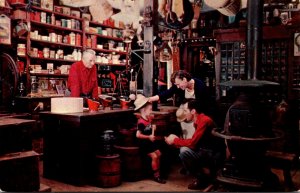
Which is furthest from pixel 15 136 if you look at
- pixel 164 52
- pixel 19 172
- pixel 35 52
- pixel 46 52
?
pixel 46 52

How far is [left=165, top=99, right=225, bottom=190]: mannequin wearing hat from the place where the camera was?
473cm

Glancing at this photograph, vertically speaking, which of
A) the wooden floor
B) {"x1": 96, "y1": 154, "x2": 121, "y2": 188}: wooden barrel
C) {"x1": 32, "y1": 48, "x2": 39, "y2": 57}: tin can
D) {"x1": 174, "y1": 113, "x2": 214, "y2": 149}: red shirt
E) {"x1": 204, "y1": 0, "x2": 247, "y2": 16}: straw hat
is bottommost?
the wooden floor

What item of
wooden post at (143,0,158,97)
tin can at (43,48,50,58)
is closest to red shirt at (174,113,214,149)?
wooden post at (143,0,158,97)

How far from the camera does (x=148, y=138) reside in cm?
507

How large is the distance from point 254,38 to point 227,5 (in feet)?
4.46

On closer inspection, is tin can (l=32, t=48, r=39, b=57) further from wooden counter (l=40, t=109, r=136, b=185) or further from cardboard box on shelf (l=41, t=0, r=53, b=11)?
wooden counter (l=40, t=109, r=136, b=185)

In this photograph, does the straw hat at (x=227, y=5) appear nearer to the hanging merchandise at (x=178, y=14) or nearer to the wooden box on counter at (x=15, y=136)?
the hanging merchandise at (x=178, y=14)

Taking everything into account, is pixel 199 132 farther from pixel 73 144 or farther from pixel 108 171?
pixel 73 144

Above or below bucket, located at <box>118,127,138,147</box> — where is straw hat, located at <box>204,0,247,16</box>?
above

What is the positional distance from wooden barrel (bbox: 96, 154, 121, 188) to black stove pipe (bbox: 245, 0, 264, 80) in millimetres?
2198

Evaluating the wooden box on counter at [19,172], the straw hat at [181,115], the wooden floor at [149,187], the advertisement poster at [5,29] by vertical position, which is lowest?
the wooden floor at [149,187]

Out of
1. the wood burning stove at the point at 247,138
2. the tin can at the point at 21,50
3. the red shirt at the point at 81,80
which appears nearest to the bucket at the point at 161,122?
the wood burning stove at the point at 247,138

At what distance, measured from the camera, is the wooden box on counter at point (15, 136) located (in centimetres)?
385

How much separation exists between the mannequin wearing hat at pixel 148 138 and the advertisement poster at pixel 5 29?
3.03m
